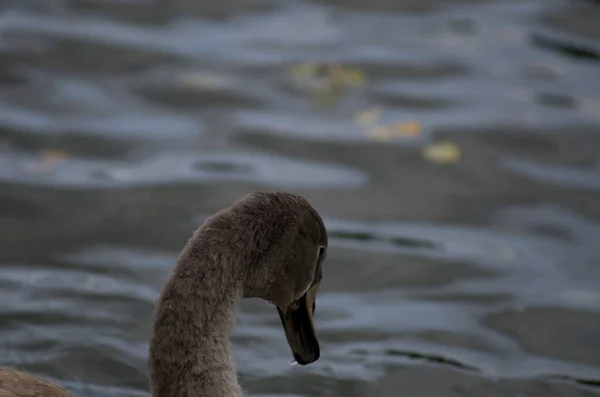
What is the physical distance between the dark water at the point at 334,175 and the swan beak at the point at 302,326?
960 millimetres

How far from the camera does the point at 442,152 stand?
9.02 m

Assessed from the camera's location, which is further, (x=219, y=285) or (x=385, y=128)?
(x=385, y=128)

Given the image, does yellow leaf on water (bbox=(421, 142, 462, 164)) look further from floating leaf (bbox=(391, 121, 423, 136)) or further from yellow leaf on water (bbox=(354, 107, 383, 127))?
yellow leaf on water (bbox=(354, 107, 383, 127))

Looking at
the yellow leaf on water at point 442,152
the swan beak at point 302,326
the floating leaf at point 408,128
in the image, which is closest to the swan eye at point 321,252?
the swan beak at point 302,326

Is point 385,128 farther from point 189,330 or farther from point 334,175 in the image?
point 189,330

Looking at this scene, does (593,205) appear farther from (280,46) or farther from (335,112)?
(280,46)

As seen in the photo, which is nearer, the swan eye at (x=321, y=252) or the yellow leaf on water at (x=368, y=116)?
the swan eye at (x=321, y=252)

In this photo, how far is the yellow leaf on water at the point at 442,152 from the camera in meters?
8.94

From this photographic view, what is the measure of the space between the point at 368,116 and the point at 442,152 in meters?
0.76

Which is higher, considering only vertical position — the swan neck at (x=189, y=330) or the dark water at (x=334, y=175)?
the swan neck at (x=189, y=330)

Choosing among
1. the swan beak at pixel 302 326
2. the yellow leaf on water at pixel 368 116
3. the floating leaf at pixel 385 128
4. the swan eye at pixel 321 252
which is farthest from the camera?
the yellow leaf on water at pixel 368 116

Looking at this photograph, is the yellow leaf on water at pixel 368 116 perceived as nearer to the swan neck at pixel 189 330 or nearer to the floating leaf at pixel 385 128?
the floating leaf at pixel 385 128

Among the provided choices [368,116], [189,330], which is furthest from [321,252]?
[368,116]

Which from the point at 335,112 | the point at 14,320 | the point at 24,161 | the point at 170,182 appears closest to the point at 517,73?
the point at 335,112
